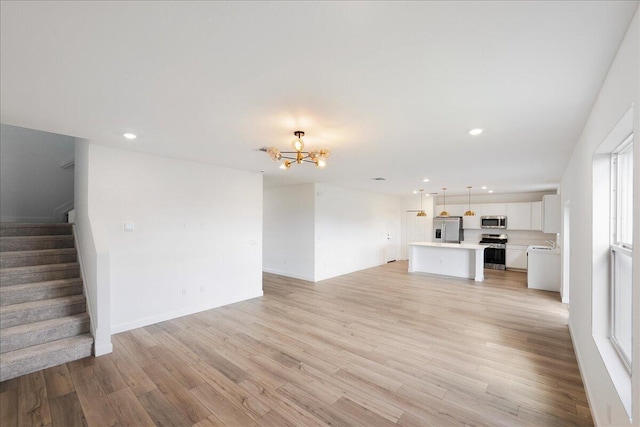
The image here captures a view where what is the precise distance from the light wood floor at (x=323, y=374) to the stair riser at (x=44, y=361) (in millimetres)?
106

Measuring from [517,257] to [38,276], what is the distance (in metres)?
11.2

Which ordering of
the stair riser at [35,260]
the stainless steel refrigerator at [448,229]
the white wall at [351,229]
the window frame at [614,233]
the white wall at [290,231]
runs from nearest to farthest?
the window frame at [614,233] < the stair riser at [35,260] < the white wall at [290,231] < the white wall at [351,229] < the stainless steel refrigerator at [448,229]

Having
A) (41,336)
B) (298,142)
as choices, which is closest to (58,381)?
(41,336)

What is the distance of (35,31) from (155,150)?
8.48 feet

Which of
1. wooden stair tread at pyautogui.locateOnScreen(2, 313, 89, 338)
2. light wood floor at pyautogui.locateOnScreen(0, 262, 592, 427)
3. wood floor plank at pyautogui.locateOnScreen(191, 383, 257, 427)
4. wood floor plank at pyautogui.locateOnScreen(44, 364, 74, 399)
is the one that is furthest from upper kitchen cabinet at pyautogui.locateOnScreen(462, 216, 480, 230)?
wood floor plank at pyautogui.locateOnScreen(44, 364, 74, 399)

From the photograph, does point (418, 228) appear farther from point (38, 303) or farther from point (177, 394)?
point (38, 303)

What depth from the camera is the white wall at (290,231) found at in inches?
273

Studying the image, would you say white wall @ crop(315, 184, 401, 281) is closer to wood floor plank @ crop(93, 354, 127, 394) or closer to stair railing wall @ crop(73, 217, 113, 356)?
stair railing wall @ crop(73, 217, 113, 356)

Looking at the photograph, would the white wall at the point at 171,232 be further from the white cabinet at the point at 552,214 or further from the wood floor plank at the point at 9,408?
the white cabinet at the point at 552,214

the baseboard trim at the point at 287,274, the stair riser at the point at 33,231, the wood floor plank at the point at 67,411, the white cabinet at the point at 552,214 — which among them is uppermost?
the white cabinet at the point at 552,214

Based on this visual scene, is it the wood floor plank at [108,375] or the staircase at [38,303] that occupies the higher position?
the staircase at [38,303]

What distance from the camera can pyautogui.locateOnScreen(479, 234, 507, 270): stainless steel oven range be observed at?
8.65 m

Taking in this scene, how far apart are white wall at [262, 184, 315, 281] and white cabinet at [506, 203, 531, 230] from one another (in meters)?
6.50

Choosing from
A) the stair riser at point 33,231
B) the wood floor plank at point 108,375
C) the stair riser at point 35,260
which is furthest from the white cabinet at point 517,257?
the stair riser at point 33,231
